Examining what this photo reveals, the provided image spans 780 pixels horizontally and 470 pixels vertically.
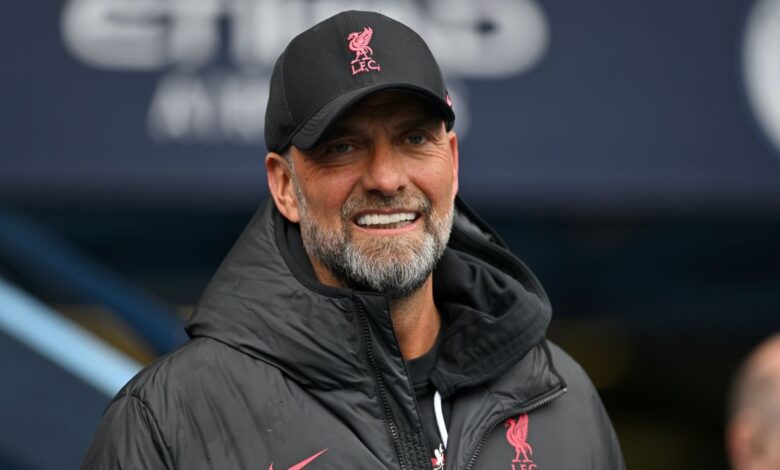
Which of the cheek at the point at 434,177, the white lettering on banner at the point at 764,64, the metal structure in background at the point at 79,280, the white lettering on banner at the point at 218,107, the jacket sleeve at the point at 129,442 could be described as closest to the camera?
the jacket sleeve at the point at 129,442

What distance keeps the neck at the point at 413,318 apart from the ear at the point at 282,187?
98 millimetres

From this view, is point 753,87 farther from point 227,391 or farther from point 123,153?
point 227,391

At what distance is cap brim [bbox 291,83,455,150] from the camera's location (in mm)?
2145

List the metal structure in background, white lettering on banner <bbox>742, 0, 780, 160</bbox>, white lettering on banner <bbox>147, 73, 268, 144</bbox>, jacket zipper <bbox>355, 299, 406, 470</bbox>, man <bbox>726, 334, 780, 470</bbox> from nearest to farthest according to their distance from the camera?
jacket zipper <bbox>355, 299, 406, 470</bbox> < man <bbox>726, 334, 780, 470</bbox> < the metal structure in background < white lettering on banner <bbox>147, 73, 268, 144</bbox> < white lettering on banner <bbox>742, 0, 780, 160</bbox>

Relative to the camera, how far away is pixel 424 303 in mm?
2352

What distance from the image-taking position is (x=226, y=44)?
493 centimetres

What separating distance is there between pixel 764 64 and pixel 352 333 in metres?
3.32

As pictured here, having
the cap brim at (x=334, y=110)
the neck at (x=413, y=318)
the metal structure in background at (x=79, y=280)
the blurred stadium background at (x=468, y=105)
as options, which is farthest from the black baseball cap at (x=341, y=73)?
the blurred stadium background at (x=468, y=105)

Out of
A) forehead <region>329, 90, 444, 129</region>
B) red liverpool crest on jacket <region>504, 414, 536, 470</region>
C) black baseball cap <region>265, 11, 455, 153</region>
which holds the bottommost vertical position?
red liverpool crest on jacket <region>504, 414, 536, 470</region>

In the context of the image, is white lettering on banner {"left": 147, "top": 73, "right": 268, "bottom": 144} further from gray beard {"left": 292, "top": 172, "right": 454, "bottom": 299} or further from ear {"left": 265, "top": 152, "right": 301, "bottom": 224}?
gray beard {"left": 292, "top": 172, "right": 454, "bottom": 299}

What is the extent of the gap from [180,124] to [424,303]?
276 cm

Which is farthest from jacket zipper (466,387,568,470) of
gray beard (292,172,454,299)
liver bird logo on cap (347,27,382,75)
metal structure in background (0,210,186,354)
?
metal structure in background (0,210,186,354)

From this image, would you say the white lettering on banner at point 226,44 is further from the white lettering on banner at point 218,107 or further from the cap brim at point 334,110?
the cap brim at point 334,110

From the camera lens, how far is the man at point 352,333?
2072 millimetres
